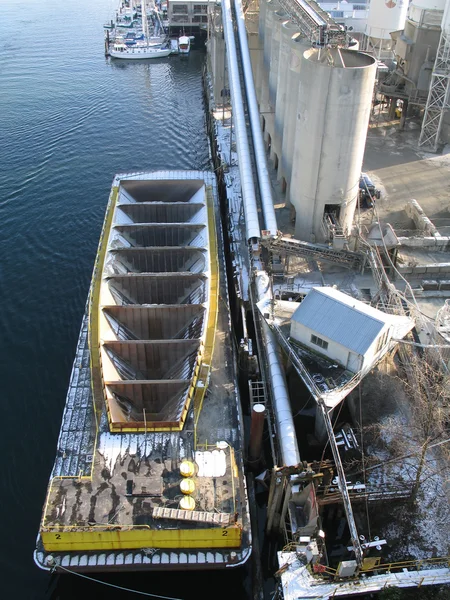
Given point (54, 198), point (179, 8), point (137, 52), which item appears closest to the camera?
point (54, 198)

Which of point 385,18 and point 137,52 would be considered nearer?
point 385,18

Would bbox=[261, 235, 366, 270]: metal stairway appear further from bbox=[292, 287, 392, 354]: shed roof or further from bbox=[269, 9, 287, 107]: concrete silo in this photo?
bbox=[269, 9, 287, 107]: concrete silo

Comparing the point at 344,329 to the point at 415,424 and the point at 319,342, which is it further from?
the point at 415,424

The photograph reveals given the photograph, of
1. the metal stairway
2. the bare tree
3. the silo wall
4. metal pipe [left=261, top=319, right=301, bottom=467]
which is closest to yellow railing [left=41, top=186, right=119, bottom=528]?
metal pipe [left=261, top=319, right=301, bottom=467]

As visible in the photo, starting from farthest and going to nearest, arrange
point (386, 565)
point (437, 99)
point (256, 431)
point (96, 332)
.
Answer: point (437, 99)
point (96, 332)
point (256, 431)
point (386, 565)

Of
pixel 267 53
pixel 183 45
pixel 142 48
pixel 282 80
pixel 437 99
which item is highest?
pixel 267 53

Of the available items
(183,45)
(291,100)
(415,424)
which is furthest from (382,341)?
(183,45)

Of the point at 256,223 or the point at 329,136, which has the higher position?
the point at 329,136
